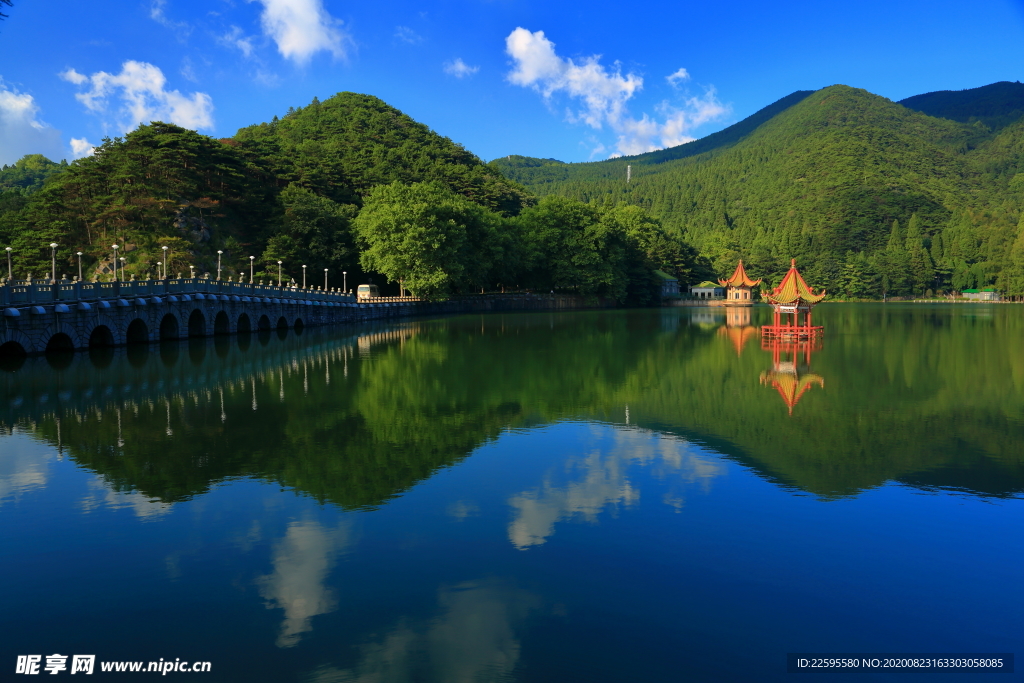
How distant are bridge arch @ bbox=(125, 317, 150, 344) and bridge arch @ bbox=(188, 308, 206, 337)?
4.02 metres

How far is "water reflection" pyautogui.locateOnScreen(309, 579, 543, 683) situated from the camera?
7152 millimetres

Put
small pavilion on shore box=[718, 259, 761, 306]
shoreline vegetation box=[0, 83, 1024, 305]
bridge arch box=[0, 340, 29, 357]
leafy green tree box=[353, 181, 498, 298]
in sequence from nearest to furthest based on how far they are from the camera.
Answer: bridge arch box=[0, 340, 29, 357], shoreline vegetation box=[0, 83, 1024, 305], leafy green tree box=[353, 181, 498, 298], small pavilion on shore box=[718, 259, 761, 306]

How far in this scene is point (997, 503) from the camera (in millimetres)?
12383

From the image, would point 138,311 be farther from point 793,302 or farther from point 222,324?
point 793,302

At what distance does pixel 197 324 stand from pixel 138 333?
471 cm

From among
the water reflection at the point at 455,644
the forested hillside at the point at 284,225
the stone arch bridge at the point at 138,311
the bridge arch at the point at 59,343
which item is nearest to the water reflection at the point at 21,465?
the water reflection at the point at 455,644

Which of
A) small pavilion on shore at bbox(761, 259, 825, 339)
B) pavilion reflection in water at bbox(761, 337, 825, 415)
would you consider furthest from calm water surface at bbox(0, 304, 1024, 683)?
small pavilion on shore at bbox(761, 259, 825, 339)

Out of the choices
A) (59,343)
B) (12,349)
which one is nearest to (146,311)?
(59,343)

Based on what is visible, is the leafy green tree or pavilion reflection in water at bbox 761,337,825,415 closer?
pavilion reflection in water at bbox 761,337,825,415

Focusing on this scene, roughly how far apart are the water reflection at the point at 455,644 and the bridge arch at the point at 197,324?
38.7 metres

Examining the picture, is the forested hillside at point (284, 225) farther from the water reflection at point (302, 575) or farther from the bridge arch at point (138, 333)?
the water reflection at point (302, 575)

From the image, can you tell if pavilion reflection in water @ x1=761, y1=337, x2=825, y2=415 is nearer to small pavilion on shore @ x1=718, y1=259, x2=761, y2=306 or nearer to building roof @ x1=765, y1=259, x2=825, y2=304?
building roof @ x1=765, y1=259, x2=825, y2=304

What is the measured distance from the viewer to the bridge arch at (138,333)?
1495 inches

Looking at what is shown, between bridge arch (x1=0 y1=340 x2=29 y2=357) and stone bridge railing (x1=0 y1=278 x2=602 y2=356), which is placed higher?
stone bridge railing (x1=0 y1=278 x2=602 y2=356)
